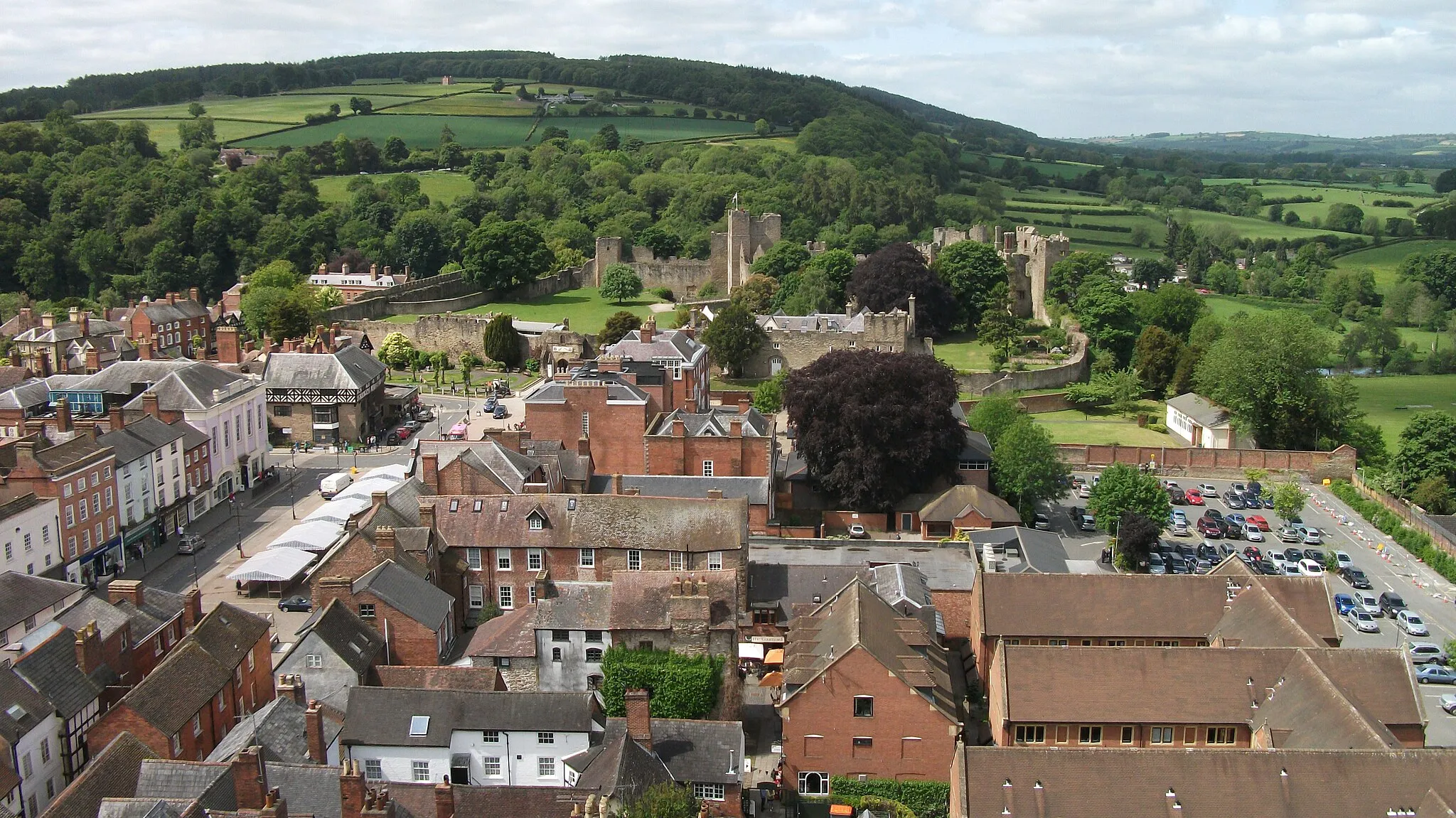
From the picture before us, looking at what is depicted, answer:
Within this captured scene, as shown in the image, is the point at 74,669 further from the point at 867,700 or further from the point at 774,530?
the point at 774,530

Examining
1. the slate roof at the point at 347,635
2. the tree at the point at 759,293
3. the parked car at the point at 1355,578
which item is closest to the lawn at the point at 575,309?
the tree at the point at 759,293

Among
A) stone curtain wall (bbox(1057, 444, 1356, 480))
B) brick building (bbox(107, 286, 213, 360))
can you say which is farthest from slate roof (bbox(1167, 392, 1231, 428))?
brick building (bbox(107, 286, 213, 360))

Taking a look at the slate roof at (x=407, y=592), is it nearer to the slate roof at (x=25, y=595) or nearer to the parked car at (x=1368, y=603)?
the slate roof at (x=25, y=595)

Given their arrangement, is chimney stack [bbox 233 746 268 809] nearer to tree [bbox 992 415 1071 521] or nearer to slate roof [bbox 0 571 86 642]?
slate roof [bbox 0 571 86 642]

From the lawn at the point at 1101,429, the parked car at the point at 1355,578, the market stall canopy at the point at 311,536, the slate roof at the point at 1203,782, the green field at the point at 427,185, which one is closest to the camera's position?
the slate roof at the point at 1203,782

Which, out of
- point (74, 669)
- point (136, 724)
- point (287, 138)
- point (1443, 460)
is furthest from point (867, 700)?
point (287, 138)
